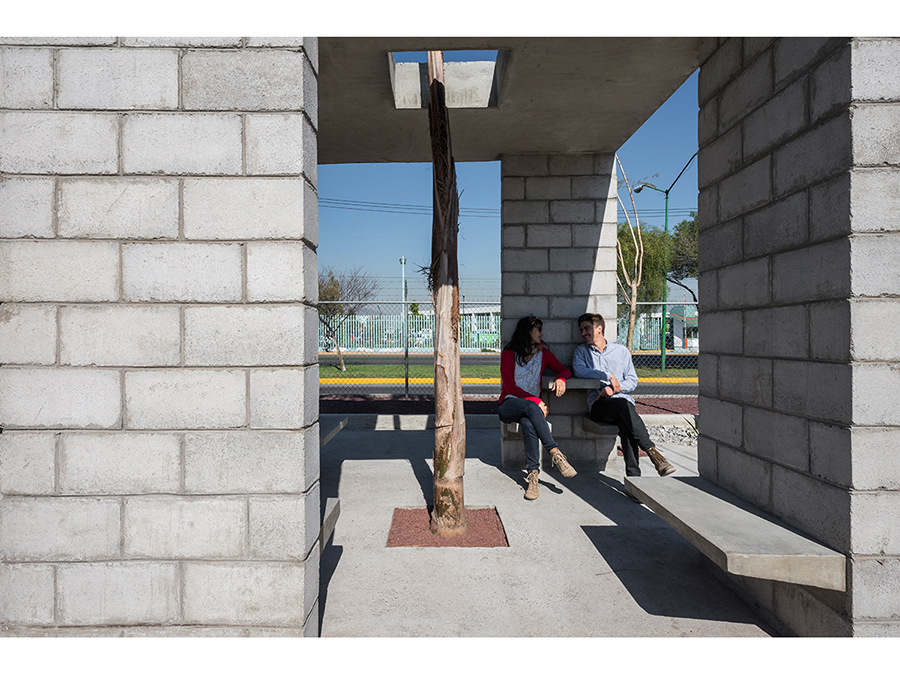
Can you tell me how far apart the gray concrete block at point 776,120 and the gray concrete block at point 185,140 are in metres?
2.70

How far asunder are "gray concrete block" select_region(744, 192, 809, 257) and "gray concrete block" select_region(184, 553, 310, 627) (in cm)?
285

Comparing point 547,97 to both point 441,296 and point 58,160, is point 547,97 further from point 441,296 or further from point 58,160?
point 58,160

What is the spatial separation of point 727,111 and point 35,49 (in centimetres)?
372

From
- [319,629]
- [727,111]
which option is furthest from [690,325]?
[319,629]

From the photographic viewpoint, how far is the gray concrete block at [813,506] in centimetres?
214

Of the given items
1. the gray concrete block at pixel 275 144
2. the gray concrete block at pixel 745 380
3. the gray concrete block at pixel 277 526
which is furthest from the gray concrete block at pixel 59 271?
the gray concrete block at pixel 745 380

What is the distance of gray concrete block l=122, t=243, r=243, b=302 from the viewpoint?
2191mm

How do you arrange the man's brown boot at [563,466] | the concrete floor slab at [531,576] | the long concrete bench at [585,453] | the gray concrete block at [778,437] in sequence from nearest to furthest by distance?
the gray concrete block at [778,437], the concrete floor slab at [531,576], the man's brown boot at [563,466], the long concrete bench at [585,453]

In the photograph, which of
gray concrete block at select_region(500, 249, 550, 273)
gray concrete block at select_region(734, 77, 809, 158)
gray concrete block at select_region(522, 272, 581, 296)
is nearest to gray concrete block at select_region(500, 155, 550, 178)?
gray concrete block at select_region(500, 249, 550, 273)

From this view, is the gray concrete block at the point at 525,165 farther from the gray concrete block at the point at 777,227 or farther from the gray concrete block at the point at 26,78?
the gray concrete block at the point at 26,78

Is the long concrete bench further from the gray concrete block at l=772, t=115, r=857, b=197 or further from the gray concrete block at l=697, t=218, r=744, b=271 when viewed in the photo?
the gray concrete block at l=772, t=115, r=857, b=197

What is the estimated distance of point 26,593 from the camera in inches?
84.9

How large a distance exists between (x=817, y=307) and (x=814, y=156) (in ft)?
2.38

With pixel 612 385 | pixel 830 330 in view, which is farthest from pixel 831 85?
pixel 612 385
